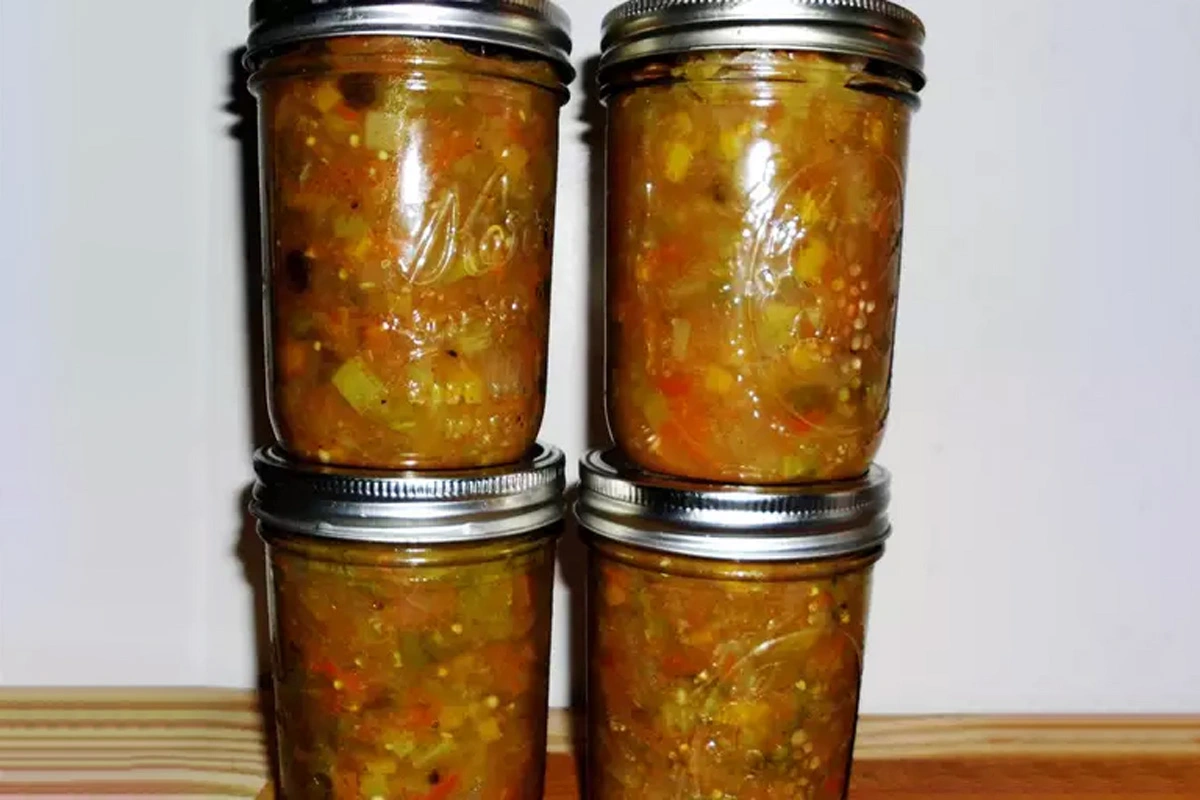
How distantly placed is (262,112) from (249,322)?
0.32 metres

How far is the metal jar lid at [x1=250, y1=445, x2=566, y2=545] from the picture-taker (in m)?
0.86

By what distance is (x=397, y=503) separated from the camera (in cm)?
86

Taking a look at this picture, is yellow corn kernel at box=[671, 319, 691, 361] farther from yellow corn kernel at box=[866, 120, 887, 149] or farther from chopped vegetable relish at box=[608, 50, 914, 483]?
yellow corn kernel at box=[866, 120, 887, 149]

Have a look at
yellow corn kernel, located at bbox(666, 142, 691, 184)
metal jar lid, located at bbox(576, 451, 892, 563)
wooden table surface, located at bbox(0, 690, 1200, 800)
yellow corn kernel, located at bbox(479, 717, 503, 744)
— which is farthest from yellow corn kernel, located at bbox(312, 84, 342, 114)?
wooden table surface, located at bbox(0, 690, 1200, 800)

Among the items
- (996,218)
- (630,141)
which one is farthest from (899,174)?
(996,218)

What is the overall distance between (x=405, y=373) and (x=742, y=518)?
26cm

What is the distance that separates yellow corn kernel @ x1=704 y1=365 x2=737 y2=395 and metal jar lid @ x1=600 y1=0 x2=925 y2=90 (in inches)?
8.9

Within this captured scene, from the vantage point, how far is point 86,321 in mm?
1176

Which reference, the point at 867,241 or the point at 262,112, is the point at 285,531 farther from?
the point at 867,241

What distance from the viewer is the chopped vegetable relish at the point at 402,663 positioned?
87 centimetres

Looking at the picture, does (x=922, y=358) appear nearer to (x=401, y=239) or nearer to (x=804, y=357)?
(x=804, y=357)

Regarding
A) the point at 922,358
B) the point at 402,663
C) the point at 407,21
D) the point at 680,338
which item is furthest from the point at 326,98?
the point at 922,358

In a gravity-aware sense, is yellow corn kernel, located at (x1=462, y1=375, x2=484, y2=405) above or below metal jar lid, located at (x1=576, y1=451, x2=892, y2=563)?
A: above

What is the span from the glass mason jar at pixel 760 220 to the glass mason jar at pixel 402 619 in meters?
0.15
